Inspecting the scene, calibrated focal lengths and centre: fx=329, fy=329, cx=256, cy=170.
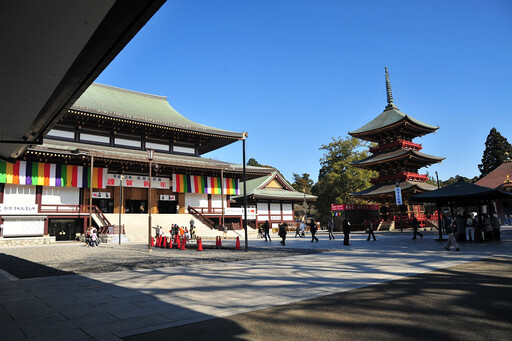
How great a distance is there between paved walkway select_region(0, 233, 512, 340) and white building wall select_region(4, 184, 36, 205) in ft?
67.2

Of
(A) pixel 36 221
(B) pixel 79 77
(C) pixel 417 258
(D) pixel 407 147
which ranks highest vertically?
(D) pixel 407 147

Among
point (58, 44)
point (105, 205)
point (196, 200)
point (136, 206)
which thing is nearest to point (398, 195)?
point (196, 200)

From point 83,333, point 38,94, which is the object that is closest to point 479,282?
point 83,333

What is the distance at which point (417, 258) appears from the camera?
11.3 meters

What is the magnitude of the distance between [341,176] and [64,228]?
35.1m

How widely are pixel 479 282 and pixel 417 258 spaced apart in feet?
14.8

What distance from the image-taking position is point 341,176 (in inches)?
1880

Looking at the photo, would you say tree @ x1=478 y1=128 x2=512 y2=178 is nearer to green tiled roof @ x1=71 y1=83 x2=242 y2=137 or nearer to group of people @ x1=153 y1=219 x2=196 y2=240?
green tiled roof @ x1=71 y1=83 x2=242 y2=137

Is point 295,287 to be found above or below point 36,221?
below

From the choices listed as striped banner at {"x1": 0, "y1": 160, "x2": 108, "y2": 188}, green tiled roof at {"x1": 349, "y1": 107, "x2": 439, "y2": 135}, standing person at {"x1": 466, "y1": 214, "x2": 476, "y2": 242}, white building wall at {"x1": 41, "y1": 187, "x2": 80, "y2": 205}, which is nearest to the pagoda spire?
green tiled roof at {"x1": 349, "y1": 107, "x2": 439, "y2": 135}

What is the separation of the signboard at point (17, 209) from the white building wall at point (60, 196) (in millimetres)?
1303

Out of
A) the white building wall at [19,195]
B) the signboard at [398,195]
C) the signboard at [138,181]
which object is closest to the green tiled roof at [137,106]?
the signboard at [138,181]

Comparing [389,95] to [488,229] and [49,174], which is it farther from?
[49,174]

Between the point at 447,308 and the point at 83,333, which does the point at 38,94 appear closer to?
Answer: the point at 83,333
